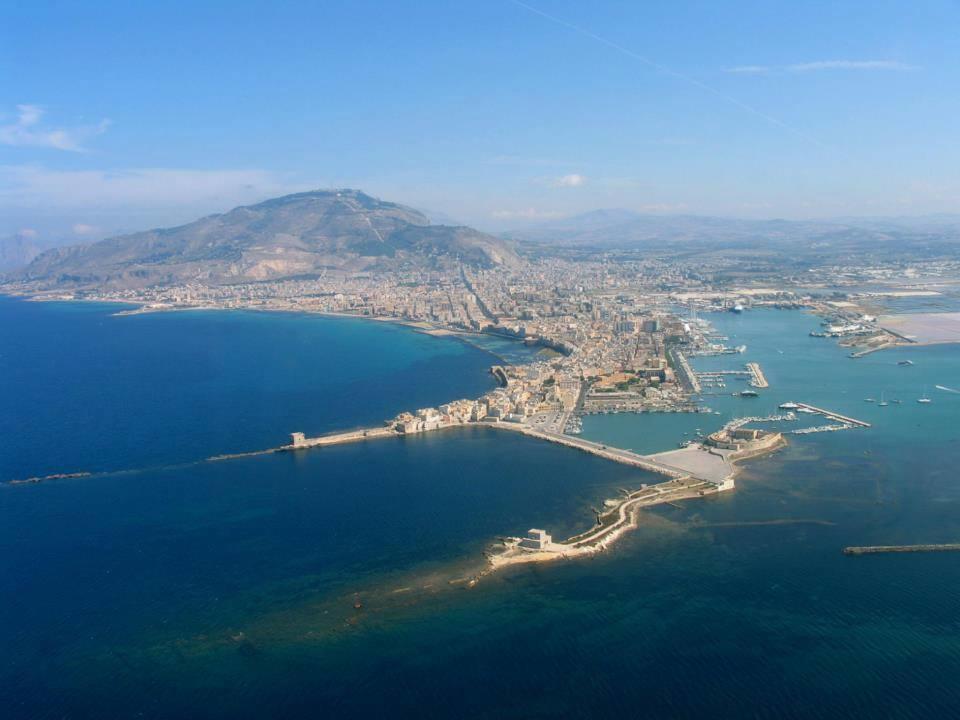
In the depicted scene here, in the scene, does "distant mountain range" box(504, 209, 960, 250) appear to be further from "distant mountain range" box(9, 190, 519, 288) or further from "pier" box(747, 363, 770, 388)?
"pier" box(747, 363, 770, 388)

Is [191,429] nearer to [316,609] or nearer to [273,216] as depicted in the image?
[316,609]

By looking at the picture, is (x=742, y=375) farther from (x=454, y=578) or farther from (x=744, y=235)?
(x=744, y=235)

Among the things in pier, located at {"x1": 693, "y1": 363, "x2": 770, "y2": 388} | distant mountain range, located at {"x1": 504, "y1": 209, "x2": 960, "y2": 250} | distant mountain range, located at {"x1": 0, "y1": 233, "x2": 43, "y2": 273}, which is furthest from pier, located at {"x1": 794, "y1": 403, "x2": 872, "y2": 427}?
distant mountain range, located at {"x1": 0, "y1": 233, "x2": 43, "y2": 273}

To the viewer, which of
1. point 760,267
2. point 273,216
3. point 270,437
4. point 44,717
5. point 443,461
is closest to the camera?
point 44,717

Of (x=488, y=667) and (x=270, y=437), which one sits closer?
(x=488, y=667)

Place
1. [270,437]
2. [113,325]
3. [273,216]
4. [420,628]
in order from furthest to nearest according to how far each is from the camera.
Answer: [273,216], [113,325], [270,437], [420,628]

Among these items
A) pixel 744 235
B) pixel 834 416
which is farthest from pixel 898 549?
pixel 744 235

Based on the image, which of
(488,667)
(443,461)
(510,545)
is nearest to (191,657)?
(488,667)
